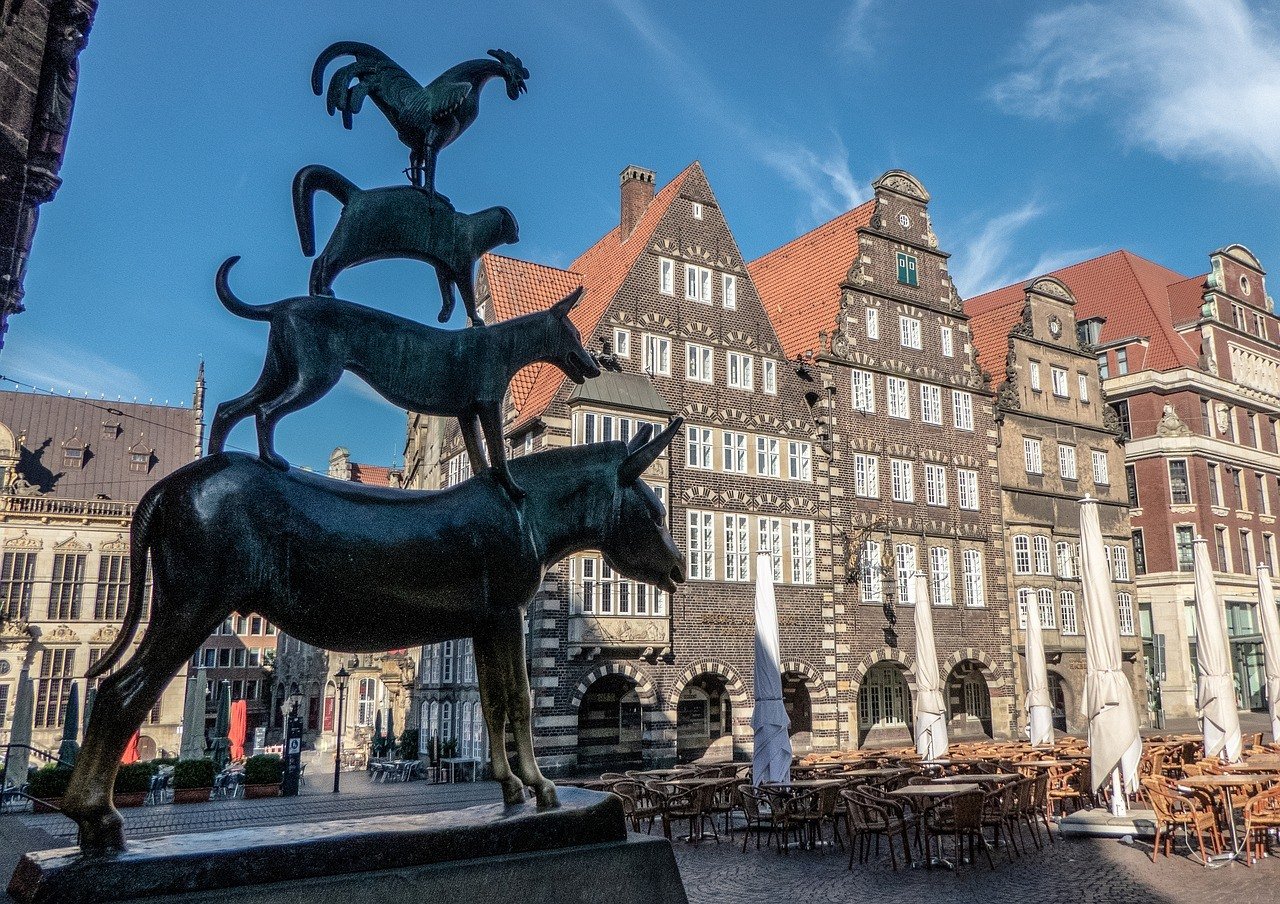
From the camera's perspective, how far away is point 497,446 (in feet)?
16.8

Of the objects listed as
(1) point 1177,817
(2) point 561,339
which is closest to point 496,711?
(2) point 561,339

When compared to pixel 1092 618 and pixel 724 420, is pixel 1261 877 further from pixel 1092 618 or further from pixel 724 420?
pixel 724 420

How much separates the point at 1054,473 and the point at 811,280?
11526mm

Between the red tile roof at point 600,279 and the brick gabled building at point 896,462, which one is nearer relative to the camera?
the red tile roof at point 600,279

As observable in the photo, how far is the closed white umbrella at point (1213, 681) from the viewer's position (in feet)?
56.0

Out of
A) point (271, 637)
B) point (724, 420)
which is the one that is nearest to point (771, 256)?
point (724, 420)

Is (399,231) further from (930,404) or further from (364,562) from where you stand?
(930,404)

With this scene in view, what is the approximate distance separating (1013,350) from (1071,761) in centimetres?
2049

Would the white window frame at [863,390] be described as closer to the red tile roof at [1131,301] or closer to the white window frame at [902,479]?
the white window frame at [902,479]

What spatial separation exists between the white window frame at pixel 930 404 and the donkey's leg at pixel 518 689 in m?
28.2

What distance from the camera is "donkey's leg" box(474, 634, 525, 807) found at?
4879mm

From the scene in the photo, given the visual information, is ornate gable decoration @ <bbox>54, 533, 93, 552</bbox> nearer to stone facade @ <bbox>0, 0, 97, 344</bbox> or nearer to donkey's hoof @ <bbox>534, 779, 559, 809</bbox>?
stone facade @ <bbox>0, 0, 97, 344</bbox>

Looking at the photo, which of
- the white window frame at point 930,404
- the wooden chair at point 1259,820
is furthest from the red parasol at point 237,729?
the wooden chair at point 1259,820

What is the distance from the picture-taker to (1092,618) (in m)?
14.8
